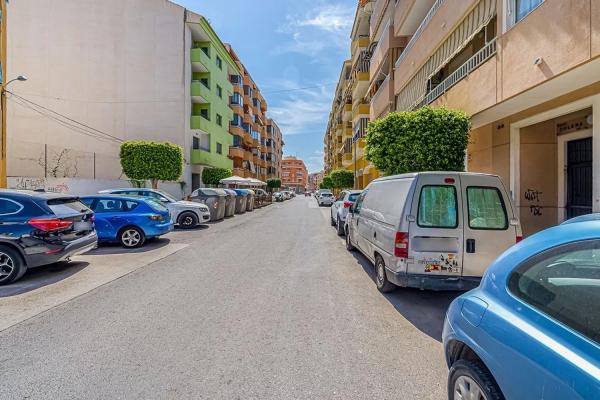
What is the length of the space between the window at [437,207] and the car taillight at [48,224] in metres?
6.32

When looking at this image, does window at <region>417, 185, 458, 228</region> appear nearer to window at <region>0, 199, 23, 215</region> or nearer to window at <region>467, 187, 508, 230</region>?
window at <region>467, 187, 508, 230</region>

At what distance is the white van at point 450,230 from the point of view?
4656 mm

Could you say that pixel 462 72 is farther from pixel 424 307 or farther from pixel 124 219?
pixel 124 219

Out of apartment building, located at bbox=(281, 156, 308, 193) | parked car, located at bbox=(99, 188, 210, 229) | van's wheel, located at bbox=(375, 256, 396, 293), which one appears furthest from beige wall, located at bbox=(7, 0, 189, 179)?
apartment building, located at bbox=(281, 156, 308, 193)

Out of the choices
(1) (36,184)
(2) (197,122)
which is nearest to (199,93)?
(2) (197,122)

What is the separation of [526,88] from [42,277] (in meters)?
10.2

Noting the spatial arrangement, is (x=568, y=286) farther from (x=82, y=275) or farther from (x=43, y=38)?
(x=43, y=38)

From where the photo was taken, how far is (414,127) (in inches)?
388

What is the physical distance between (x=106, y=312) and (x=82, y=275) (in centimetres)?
256

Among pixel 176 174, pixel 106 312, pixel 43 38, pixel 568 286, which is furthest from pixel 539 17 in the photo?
pixel 43 38

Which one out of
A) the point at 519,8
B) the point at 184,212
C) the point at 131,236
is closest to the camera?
the point at 519,8

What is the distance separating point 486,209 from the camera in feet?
15.6

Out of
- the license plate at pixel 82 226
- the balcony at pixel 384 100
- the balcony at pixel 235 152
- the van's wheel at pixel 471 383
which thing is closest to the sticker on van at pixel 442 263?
the van's wheel at pixel 471 383

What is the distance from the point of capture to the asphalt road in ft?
9.49
